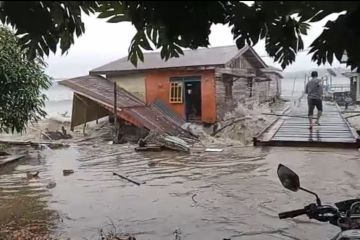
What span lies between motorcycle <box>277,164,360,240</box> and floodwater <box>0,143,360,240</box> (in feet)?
10.6

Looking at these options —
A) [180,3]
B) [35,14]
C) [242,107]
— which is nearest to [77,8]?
[35,14]

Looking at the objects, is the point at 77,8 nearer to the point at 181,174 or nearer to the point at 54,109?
the point at 181,174

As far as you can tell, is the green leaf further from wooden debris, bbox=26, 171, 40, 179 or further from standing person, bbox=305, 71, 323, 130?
standing person, bbox=305, 71, 323, 130

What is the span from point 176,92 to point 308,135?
6.80 m

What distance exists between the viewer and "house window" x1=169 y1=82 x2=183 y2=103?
19500 millimetres

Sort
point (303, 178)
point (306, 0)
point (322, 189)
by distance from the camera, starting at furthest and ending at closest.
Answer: point (303, 178) < point (322, 189) < point (306, 0)

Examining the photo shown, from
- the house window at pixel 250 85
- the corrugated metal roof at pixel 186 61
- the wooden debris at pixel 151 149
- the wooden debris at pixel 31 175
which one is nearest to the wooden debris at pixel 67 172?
the wooden debris at pixel 31 175

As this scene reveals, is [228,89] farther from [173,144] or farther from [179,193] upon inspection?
[179,193]

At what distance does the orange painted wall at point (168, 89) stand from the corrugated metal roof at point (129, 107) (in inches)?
32.1

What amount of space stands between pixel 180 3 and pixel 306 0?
1.25 feet

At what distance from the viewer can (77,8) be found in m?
1.67

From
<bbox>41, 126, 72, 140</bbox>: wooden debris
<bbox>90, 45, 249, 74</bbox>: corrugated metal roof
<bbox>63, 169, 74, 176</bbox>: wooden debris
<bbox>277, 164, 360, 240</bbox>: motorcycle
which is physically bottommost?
<bbox>63, 169, 74, 176</bbox>: wooden debris

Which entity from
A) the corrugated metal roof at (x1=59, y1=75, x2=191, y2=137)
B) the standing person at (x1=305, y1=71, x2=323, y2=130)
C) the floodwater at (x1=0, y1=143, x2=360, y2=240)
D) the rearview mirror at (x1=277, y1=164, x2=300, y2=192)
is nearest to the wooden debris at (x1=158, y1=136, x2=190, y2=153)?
the floodwater at (x1=0, y1=143, x2=360, y2=240)

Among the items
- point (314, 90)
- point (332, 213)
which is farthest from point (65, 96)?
point (332, 213)
